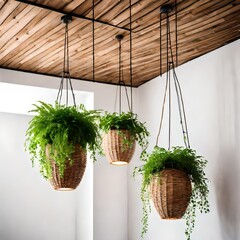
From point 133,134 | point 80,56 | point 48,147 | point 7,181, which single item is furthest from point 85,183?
point 48,147

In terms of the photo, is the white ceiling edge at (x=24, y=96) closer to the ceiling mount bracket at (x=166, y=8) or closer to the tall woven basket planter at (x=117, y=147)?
the tall woven basket planter at (x=117, y=147)

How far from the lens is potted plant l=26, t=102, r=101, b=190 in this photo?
213 centimetres

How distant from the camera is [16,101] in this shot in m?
4.52

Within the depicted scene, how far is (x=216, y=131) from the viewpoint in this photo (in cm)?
326

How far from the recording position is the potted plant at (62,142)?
2.13 meters

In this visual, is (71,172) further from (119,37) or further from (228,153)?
(228,153)

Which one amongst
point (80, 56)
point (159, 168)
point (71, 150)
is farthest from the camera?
point (80, 56)

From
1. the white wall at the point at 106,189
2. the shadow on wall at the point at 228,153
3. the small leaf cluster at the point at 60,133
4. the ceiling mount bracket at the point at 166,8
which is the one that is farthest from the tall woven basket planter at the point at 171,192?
the white wall at the point at 106,189

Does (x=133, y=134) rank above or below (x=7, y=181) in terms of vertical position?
above

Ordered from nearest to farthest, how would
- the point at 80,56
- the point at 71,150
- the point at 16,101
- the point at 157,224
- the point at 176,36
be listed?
1. the point at 71,150
2. the point at 176,36
3. the point at 80,56
4. the point at 157,224
5. the point at 16,101

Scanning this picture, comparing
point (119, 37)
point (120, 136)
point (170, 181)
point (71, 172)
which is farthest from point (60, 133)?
point (119, 37)

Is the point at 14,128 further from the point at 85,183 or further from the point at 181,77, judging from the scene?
the point at 181,77

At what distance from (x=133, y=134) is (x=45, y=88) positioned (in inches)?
66.2

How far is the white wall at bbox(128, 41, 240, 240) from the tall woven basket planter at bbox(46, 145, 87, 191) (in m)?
1.40
